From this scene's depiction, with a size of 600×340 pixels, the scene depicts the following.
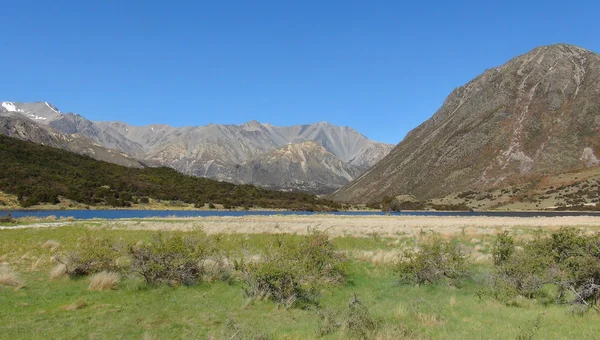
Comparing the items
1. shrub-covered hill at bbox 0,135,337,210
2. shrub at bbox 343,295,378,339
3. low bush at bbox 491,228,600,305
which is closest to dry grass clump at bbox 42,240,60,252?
shrub at bbox 343,295,378,339

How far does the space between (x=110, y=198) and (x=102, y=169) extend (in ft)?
161

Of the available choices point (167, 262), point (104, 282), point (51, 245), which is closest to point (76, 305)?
point (104, 282)

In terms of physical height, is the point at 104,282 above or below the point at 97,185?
below

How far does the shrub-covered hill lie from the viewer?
10086 cm

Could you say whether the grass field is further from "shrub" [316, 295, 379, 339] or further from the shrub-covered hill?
the shrub-covered hill

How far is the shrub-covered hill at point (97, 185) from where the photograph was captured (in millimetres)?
100863

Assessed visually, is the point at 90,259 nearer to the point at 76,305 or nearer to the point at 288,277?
the point at 76,305

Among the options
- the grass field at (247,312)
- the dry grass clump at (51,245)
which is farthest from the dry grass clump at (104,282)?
the dry grass clump at (51,245)

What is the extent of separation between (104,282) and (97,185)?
371 feet

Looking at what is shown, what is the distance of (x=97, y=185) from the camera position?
117m

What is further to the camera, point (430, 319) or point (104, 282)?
point (104, 282)

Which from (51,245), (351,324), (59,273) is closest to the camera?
(351,324)

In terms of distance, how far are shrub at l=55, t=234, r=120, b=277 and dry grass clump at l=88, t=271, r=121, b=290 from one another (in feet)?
7.49

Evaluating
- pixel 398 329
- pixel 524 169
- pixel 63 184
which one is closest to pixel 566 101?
pixel 524 169
